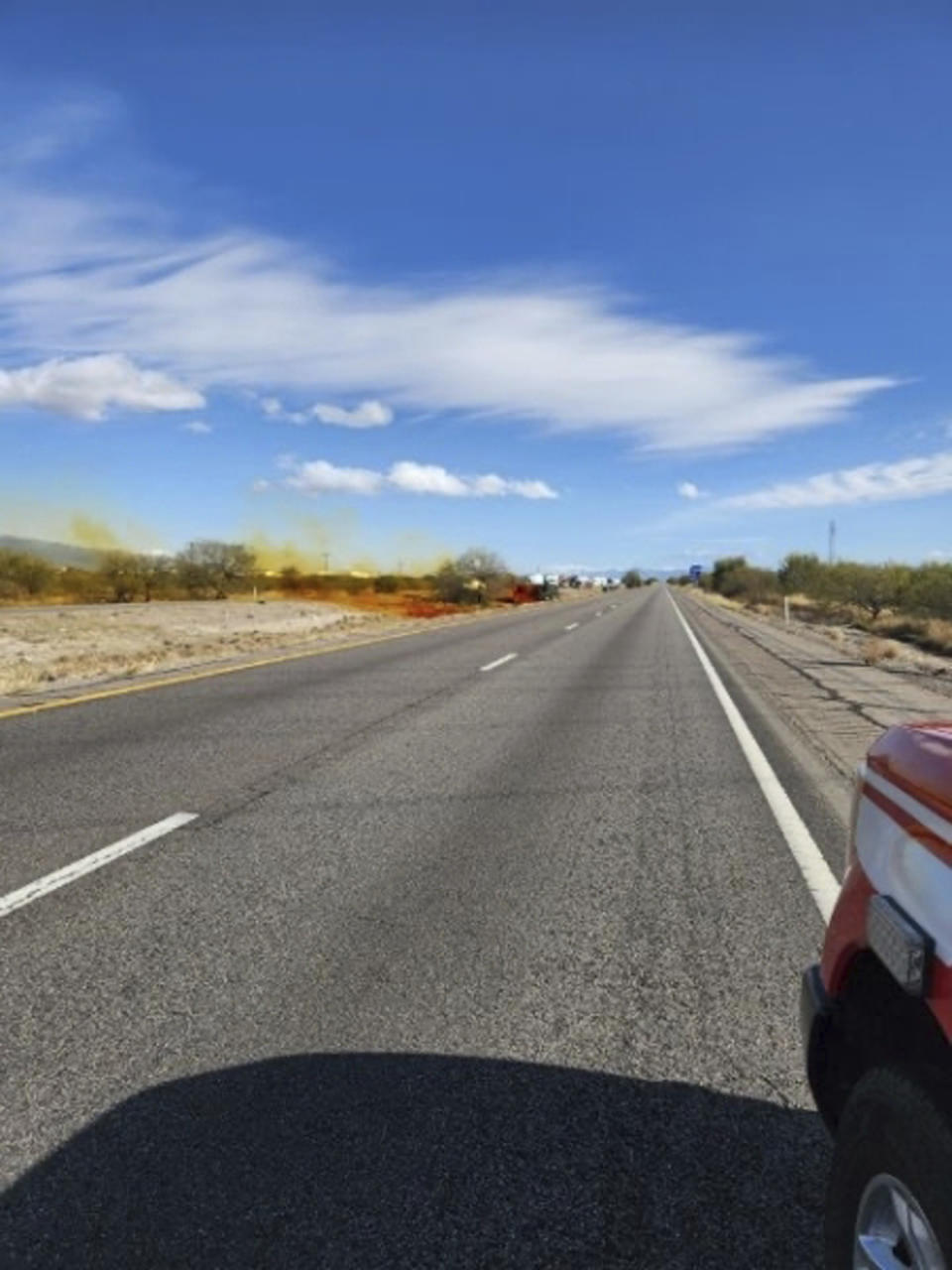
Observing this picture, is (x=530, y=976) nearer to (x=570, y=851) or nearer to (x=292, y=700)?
(x=570, y=851)

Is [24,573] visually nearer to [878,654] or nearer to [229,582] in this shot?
[229,582]

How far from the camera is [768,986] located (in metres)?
4.00

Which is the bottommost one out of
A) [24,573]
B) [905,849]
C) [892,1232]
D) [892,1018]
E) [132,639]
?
[132,639]

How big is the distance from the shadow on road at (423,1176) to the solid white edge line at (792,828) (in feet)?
5.55

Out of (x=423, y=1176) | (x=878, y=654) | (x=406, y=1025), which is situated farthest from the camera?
(x=878, y=654)

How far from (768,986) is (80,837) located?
4.32 metres

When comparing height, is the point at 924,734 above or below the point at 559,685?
above

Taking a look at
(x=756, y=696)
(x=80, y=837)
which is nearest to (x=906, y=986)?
(x=80, y=837)

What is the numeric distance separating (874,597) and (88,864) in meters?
62.9

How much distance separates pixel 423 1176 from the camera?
2.70 metres

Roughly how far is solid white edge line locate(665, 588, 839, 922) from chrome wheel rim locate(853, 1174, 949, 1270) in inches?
98.8

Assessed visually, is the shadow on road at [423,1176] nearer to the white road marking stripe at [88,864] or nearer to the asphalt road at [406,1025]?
the asphalt road at [406,1025]

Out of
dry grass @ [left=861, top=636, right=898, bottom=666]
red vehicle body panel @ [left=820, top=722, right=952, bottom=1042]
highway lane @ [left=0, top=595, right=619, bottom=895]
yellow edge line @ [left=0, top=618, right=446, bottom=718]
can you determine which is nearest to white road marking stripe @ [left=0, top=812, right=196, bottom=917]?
highway lane @ [left=0, top=595, right=619, bottom=895]

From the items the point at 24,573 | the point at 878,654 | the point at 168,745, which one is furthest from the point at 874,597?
the point at 168,745
